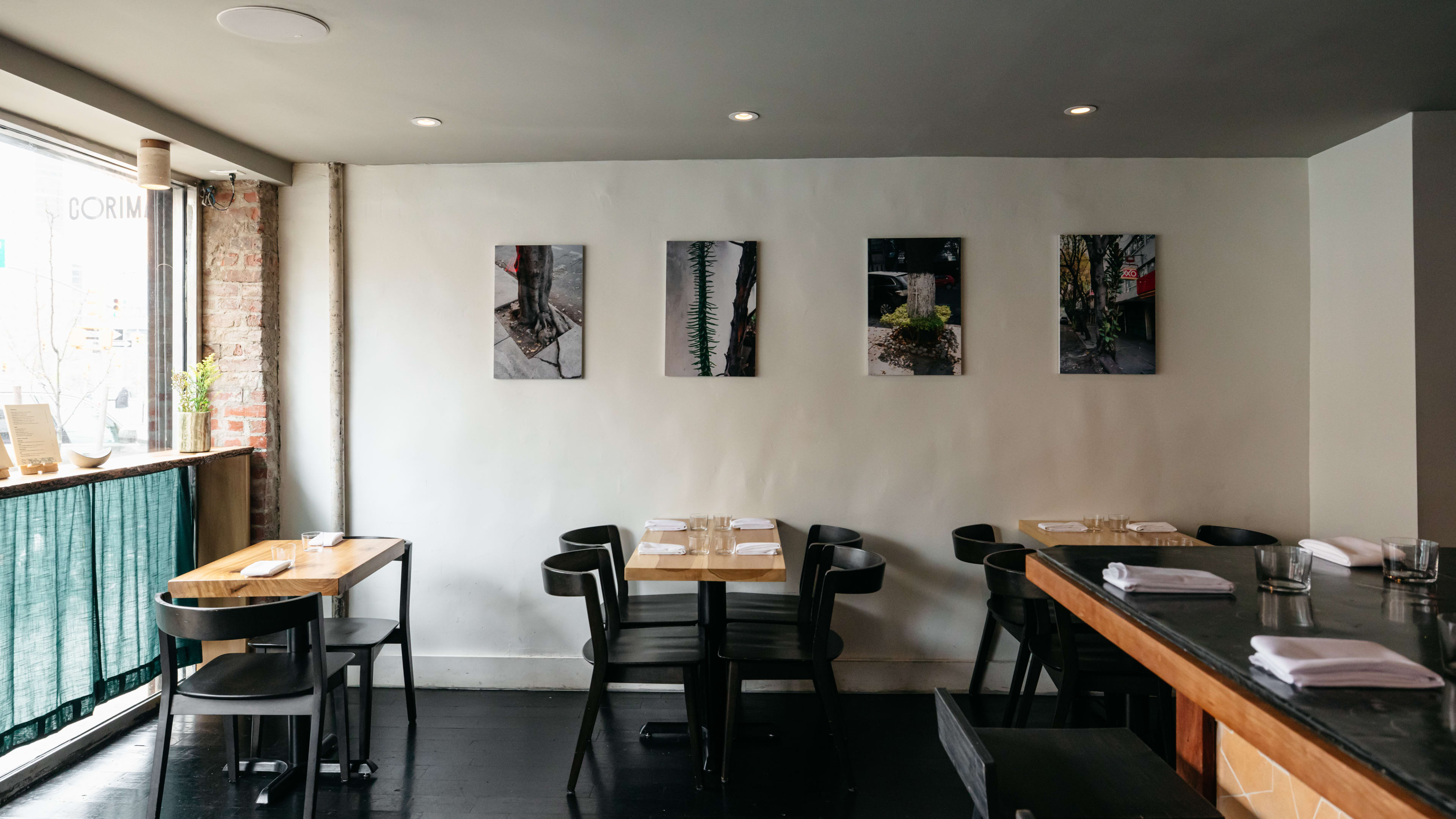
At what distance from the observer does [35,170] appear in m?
3.35

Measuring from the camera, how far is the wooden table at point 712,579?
10.0 feet

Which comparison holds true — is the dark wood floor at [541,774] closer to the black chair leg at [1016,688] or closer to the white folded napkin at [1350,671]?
the black chair leg at [1016,688]

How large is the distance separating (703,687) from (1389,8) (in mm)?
3477

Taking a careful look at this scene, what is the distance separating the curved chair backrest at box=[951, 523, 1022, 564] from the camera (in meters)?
3.57

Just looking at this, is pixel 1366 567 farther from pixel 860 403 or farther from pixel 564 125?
pixel 564 125

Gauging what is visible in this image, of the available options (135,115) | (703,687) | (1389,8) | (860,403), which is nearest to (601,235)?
(860,403)

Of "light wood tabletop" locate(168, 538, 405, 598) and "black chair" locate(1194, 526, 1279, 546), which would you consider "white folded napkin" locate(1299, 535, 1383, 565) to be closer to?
"black chair" locate(1194, 526, 1279, 546)

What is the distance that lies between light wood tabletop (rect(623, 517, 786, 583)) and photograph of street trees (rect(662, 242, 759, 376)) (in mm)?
1213

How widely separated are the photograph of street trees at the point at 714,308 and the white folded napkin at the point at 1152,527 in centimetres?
204

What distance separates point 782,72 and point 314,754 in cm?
295

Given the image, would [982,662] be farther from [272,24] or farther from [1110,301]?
[272,24]

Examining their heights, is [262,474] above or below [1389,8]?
below

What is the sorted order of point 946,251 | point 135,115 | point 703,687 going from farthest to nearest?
point 946,251 → point 703,687 → point 135,115

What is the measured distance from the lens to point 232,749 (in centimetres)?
308
